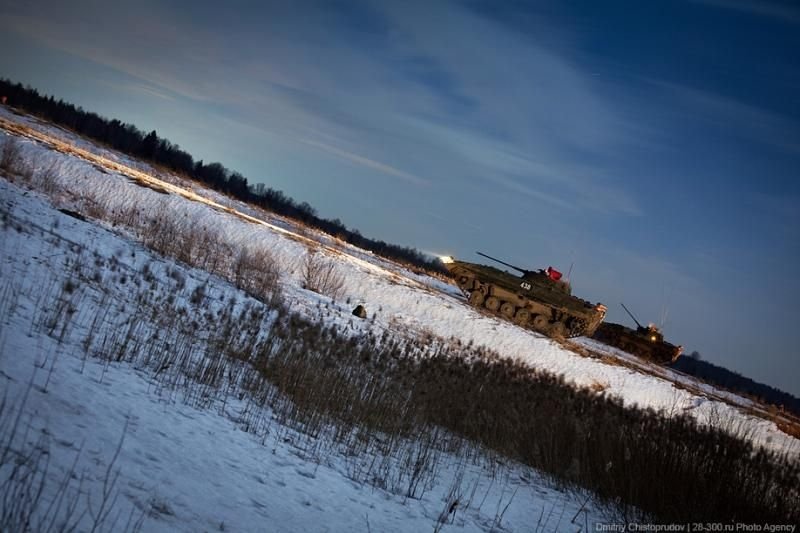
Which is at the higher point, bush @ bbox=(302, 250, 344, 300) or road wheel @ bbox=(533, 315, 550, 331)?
road wheel @ bbox=(533, 315, 550, 331)

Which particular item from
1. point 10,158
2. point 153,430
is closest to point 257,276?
point 10,158

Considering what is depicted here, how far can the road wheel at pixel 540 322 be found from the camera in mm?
22825

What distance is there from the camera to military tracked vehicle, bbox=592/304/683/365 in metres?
29.7

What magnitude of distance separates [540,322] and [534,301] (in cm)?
97

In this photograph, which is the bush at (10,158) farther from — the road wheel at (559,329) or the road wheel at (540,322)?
the road wheel at (559,329)

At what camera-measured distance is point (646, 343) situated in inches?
1175

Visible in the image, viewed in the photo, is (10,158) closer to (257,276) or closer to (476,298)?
(257,276)

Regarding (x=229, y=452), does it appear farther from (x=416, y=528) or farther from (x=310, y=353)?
(x=310, y=353)

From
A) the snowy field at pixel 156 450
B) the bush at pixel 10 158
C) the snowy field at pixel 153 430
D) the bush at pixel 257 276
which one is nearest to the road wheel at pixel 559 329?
the bush at pixel 257 276

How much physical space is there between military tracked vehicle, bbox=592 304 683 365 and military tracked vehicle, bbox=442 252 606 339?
851 centimetres

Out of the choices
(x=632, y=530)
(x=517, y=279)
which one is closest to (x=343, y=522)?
(x=632, y=530)

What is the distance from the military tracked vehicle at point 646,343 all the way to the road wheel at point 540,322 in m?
10.4

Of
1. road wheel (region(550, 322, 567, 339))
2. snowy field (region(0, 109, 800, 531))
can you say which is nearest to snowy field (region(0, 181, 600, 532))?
snowy field (region(0, 109, 800, 531))

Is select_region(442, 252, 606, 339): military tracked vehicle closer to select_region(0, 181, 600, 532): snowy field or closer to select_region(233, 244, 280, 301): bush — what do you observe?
select_region(233, 244, 280, 301): bush
